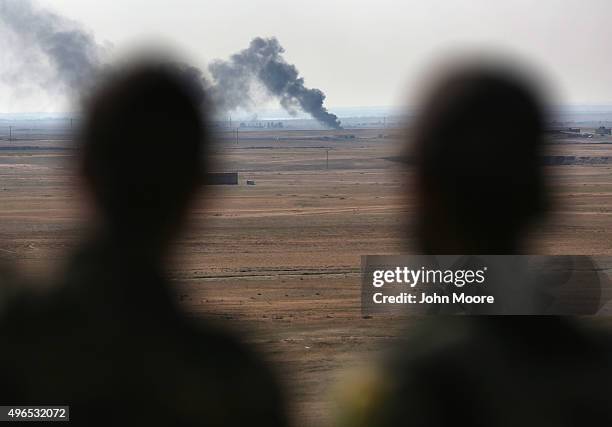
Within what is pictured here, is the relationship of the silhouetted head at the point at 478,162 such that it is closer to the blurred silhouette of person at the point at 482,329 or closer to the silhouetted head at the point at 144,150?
the blurred silhouette of person at the point at 482,329

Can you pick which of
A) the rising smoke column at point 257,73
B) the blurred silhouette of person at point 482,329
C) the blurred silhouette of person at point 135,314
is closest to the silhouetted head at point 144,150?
the blurred silhouette of person at point 135,314

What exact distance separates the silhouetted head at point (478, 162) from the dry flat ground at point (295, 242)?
4cm

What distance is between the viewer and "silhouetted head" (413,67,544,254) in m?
2.08

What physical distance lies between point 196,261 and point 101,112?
106 ft

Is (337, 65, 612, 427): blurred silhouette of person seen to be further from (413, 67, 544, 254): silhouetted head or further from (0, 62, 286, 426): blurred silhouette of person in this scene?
(0, 62, 286, 426): blurred silhouette of person

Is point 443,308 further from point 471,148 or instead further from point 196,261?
point 196,261

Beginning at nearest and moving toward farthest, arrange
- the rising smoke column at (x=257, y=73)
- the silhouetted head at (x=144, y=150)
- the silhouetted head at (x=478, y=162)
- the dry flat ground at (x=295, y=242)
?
the silhouetted head at (x=478, y=162), the silhouetted head at (x=144, y=150), the dry flat ground at (x=295, y=242), the rising smoke column at (x=257, y=73)

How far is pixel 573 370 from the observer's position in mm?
2035

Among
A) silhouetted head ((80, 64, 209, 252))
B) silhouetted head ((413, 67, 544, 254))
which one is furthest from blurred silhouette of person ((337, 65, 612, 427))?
silhouetted head ((80, 64, 209, 252))

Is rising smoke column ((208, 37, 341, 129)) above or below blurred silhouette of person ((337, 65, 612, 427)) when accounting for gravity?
above

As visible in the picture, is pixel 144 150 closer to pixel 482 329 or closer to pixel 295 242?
pixel 482 329

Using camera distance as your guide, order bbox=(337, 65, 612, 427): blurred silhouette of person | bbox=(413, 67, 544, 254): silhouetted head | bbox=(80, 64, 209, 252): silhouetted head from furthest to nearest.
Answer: bbox=(80, 64, 209, 252): silhouetted head, bbox=(413, 67, 544, 254): silhouetted head, bbox=(337, 65, 612, 427): blurred silhouette of person

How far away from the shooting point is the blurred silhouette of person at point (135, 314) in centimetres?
213

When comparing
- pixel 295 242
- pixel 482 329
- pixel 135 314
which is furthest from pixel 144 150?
pixel 295 242
